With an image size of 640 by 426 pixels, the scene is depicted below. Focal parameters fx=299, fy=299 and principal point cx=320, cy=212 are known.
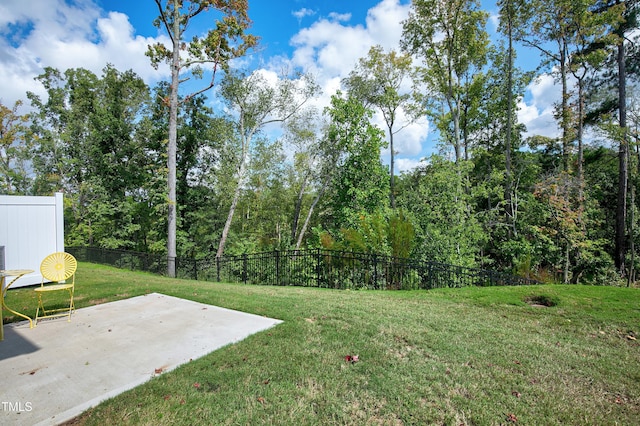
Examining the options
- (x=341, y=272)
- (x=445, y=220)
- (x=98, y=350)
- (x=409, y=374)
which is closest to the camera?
(x=409, y=374)

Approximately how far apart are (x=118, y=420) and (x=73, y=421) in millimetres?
324

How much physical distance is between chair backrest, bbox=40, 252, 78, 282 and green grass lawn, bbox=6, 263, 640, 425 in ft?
8.33

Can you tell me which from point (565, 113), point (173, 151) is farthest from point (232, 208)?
point (565, 113)

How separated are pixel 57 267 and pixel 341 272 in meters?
6.75

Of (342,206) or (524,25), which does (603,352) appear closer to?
(342,206)

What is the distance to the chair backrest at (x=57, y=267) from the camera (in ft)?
14.6

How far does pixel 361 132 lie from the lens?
16.3 meters

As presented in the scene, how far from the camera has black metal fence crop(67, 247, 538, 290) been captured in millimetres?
8258

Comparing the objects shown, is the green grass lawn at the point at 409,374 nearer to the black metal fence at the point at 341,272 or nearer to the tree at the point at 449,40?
the black metal fence at the point at 341,272

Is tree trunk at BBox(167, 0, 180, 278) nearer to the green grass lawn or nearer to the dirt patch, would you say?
the green grass lawn

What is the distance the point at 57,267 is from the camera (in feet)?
14.9

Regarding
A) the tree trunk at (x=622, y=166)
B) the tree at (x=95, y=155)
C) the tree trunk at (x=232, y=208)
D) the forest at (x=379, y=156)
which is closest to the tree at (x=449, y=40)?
the forest at (x=379, y=156)

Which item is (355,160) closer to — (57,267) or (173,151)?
(173,151)

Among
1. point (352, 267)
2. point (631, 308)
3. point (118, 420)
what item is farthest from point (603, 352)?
point (352, 267)
